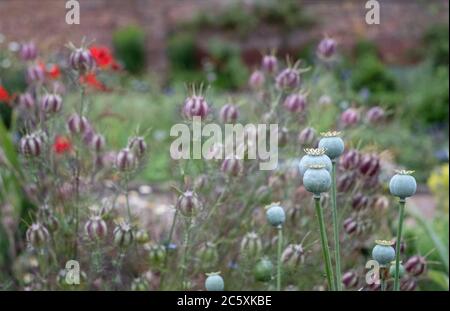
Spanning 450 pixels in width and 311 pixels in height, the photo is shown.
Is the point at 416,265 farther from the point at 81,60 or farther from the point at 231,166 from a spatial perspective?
the point at 81,60

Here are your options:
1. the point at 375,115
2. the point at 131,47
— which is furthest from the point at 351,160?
the point at 131,47

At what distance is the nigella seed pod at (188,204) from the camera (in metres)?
1.82

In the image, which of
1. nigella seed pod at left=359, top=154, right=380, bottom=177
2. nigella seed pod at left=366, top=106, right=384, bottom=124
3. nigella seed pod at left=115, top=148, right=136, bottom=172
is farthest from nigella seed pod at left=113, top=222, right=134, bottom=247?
nigella seed pod at left=366, top=106, right=384, bottom=124

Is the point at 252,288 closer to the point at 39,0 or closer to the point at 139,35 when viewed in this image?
the point at 139,35

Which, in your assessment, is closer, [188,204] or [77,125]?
[188,204]

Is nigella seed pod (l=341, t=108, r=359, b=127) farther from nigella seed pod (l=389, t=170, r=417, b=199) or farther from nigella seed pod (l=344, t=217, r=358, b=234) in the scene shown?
nigella seed pod (l=389, t=170, r=417, b=199)

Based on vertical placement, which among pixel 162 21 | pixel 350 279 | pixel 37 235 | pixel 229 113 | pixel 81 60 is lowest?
pixel 350 279

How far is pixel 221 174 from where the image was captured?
7.18 ft

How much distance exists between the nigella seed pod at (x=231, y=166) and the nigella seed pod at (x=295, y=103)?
0.35 metres

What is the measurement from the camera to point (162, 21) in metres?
12.4

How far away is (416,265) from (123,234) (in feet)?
2.52

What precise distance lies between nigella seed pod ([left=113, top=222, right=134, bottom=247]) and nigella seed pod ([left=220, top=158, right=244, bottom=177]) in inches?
12.0

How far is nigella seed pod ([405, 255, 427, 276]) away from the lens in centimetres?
208

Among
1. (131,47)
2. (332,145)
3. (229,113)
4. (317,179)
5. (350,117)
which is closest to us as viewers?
(317,179)
